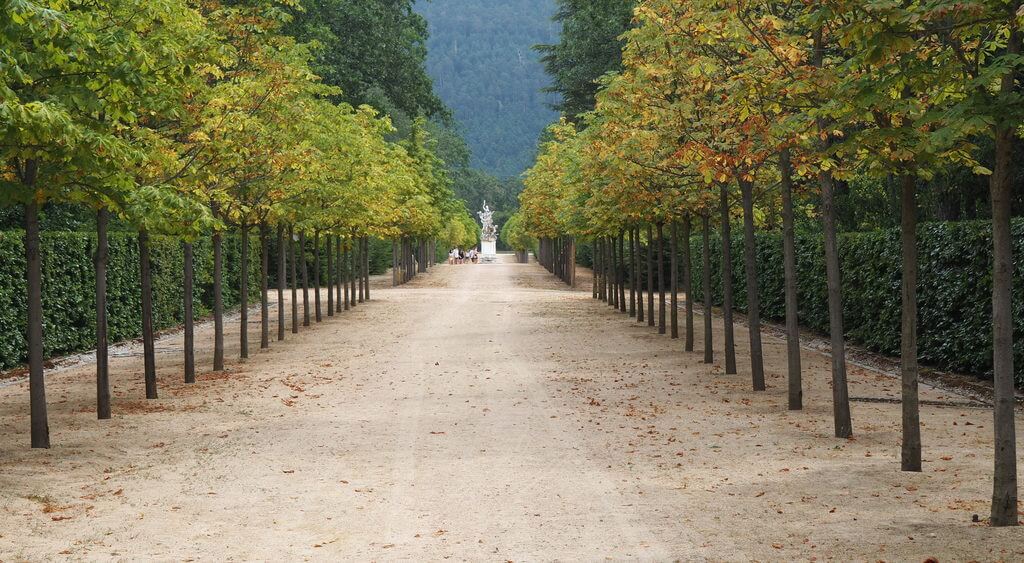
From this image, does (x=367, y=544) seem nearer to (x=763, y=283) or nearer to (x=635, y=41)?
(x=635, y=41)

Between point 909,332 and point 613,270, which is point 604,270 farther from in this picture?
point 909,332

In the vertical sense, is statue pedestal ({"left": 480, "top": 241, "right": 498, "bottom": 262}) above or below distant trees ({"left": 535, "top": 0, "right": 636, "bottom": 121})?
below

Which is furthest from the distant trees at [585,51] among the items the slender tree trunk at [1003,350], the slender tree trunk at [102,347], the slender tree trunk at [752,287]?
the slender tree trunk at [1003,350]

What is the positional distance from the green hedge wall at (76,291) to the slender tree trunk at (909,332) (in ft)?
38.1

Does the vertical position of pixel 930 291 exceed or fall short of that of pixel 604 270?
it falls short

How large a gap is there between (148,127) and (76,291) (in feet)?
27.2

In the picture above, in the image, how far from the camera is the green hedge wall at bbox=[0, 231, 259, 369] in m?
18.5

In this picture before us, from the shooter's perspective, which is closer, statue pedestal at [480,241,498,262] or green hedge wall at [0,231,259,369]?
green hedge wall at [0,231,259,369]

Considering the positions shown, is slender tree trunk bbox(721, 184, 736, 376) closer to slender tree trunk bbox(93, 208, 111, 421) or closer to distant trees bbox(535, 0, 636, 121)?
slender tree trunk bbox(93, 208, 111, 421)

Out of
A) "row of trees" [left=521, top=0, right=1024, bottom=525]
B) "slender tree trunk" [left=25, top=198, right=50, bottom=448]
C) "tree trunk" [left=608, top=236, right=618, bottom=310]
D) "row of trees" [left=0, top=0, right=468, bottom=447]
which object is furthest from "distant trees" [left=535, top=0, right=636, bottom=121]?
"slender tree trunk" [left=25, top=198, right=50, bottom=448]

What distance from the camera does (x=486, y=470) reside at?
10.0 meters

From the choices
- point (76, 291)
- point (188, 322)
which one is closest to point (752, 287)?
point (188, 322)

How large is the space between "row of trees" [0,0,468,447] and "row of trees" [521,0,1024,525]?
17.2ft

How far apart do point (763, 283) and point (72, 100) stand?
21.1m
